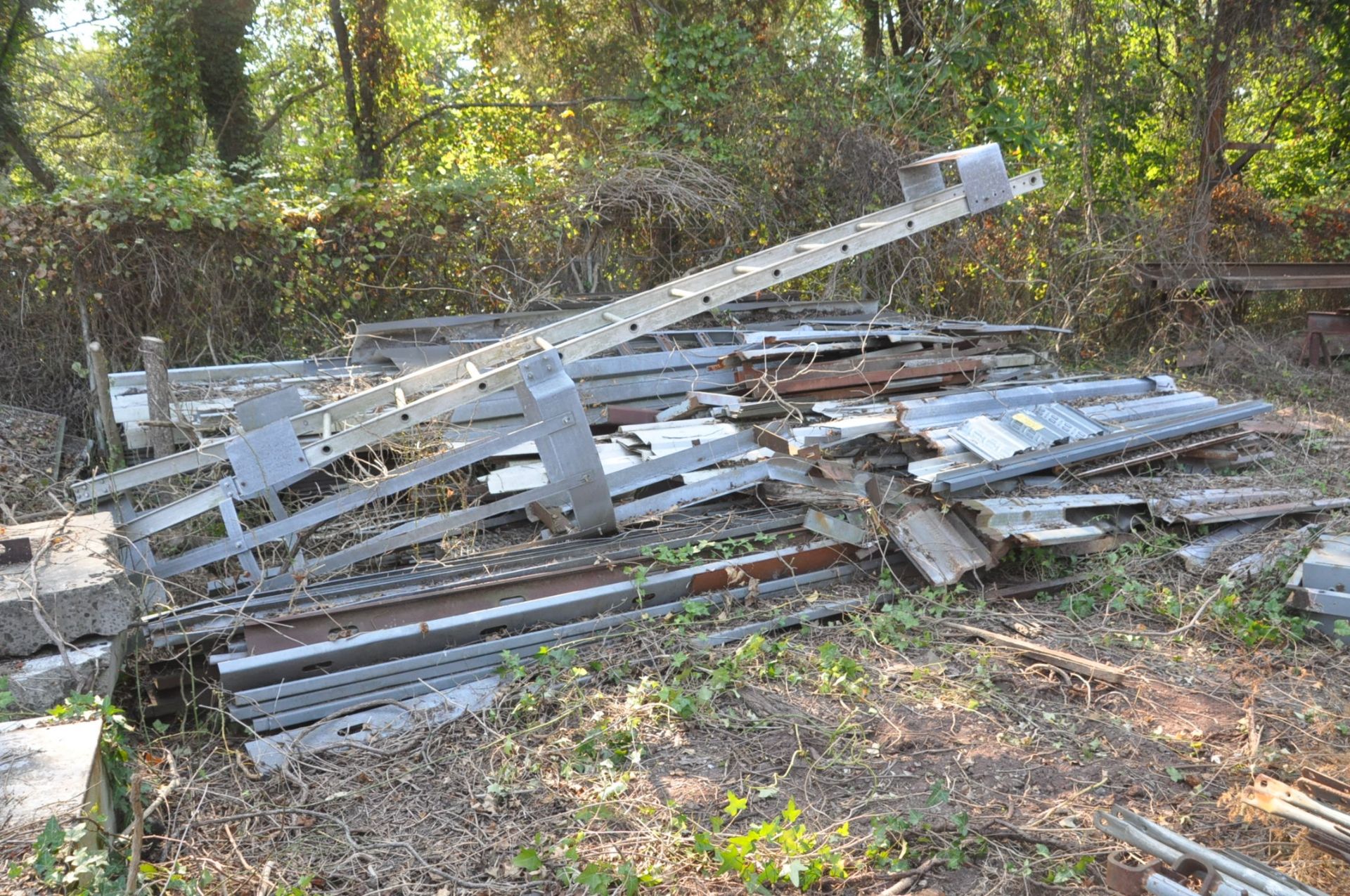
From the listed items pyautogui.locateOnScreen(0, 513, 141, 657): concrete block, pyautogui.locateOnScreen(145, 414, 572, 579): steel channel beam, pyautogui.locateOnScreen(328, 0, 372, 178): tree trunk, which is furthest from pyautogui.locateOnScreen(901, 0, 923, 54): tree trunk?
pyautogui.locateOnScreen(0, 513, 141, 657): concrete block

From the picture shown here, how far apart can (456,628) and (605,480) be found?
1177 millimetres

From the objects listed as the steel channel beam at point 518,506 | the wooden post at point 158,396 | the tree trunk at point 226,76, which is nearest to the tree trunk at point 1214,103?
the steel channel beam at point 518,506

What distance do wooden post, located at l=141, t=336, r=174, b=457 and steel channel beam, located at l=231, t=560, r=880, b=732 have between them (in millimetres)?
2524

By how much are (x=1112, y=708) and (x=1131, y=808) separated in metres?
0.82

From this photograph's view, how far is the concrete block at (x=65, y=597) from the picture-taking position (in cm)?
379

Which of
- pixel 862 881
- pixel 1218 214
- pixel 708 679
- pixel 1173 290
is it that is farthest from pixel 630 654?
pixel 1218 214

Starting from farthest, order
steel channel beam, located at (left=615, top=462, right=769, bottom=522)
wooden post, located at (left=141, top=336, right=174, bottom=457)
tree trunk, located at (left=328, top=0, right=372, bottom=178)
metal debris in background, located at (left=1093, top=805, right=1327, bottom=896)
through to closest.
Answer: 1. tree trunk, located at (left=328, top=0, right=372, bottom=178)
2. wooden post, located at (left=141, top=336, right=174, bottom=457)
3. steel channel beam, located at (left=615, top=462, right=769, bottom=522)
4. metal debris in background, located at (left=1093, top=805, right=1327, bottom=896)

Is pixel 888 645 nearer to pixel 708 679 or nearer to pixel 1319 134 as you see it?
pixel 708 679

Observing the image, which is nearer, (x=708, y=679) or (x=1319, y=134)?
(x=708, y=679)

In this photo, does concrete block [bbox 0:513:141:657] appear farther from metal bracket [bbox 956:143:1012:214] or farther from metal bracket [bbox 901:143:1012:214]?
metal bracket [bbox 956:143:1012:214]

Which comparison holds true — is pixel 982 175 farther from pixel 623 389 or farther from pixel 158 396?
pixel 158 396

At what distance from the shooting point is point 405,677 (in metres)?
4.29

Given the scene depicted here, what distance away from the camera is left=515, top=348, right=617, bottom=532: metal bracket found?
15.4 ft

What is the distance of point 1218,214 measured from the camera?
40.1ft
